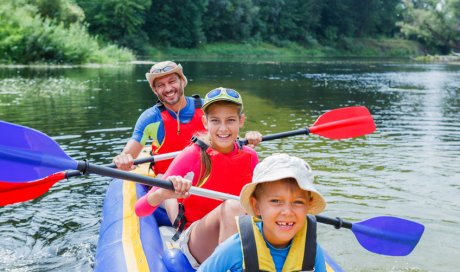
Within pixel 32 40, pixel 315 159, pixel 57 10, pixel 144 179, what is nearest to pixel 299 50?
pixel 57 10

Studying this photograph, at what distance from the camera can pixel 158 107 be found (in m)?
4.22

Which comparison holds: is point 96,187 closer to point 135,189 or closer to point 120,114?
point 135,189

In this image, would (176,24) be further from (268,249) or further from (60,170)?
(268,249)

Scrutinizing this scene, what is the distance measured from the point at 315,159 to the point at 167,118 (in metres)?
A: 3.06

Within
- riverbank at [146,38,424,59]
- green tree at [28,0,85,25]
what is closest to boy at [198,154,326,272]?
green tree at [28,0,85,25]

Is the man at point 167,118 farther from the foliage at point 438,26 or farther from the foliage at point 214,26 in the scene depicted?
the foliage at point 438,26

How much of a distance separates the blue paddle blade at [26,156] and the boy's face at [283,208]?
1.31 m

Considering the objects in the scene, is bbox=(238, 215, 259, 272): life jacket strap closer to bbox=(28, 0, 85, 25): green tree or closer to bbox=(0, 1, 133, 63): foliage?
bbox=(0, 1, 133, 63): foliage

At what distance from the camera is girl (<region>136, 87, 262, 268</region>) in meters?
2.71

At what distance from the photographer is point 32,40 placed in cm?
2120

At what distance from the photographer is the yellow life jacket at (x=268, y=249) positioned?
2016 mm

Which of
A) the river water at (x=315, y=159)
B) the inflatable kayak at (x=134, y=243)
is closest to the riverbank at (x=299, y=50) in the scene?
the river water at (x=315, y=159)

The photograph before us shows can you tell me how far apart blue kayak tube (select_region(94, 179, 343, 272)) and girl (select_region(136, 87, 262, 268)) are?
0.49 ft

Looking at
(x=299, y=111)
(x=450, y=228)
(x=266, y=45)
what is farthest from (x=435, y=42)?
(x=450, y=228)
